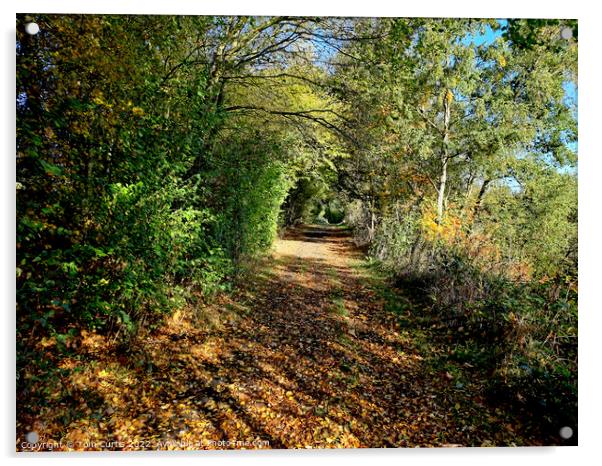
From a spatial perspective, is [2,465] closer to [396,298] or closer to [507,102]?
[396,298]

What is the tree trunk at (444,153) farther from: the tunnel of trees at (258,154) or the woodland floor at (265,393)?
the woodland floor at (265,393)

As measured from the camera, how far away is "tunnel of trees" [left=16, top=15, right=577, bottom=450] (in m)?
2.96

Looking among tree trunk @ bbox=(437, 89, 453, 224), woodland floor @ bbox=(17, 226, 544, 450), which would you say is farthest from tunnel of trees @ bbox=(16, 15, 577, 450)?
woodland floor @ bbox=(17, 226, 544, 450)

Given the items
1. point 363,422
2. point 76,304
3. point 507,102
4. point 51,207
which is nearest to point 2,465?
point 76,304

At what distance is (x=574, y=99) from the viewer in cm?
389

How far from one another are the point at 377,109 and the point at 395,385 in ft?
13.8

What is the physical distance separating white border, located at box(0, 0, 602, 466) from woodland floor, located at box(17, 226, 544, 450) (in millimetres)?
150

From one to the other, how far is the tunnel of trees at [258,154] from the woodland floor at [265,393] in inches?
10.9

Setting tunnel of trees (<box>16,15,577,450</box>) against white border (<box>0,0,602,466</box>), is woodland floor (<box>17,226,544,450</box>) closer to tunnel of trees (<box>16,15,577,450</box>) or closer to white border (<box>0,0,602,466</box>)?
white border (<box>0,0,602,466</box>)
